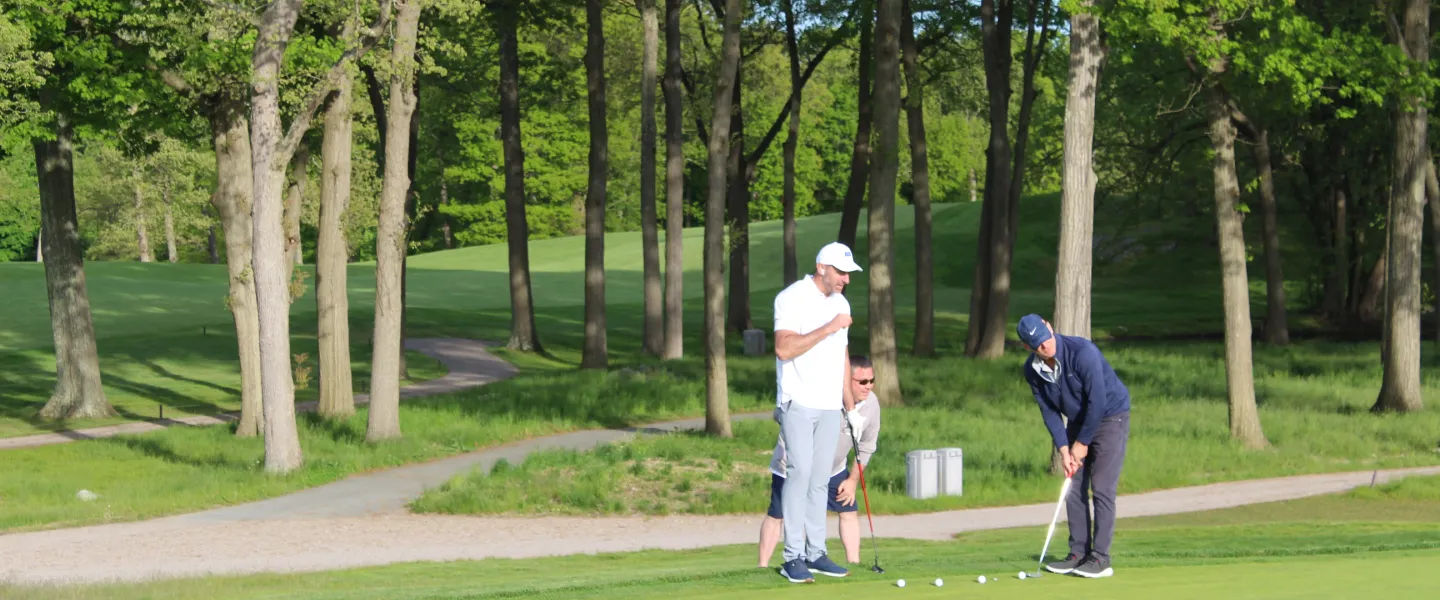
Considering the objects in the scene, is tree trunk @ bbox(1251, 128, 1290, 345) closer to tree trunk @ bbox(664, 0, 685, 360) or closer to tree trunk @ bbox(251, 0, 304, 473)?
tree trunk @ bbox(664, 0, 685, 360)

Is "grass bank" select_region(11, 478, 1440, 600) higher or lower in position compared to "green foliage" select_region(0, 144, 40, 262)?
lower

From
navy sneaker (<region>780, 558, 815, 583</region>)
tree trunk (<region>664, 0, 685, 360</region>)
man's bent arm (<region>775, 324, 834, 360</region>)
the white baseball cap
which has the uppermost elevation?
tree trunk (<region>664, 0, 685, 360</region>)

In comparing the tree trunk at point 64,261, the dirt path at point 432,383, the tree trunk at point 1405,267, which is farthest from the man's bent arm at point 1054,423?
the tree trunk at point 64,261

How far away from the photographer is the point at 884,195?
2858 centimetres

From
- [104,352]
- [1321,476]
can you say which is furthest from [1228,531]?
[104,352]

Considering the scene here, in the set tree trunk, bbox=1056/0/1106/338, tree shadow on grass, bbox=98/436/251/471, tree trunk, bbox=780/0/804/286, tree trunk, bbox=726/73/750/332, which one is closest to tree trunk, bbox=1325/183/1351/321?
tree trunk, bbox=780/0/804/286

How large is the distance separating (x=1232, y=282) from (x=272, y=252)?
15.1 m

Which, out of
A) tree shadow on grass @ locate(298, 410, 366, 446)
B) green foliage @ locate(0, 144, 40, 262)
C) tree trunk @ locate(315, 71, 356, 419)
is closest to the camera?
tree shadow on grass @ locate(298, 410, 366, 446)

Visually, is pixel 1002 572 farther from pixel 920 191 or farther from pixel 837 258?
pixel 920 191

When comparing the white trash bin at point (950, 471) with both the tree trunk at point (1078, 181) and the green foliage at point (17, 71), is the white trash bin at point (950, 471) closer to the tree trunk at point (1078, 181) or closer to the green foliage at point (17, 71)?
the tree trunk at point (1078, 181)

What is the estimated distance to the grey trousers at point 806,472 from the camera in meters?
10.1

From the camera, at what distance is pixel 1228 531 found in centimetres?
1545

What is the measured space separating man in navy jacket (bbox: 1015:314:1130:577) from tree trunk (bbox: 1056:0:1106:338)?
10.7 m

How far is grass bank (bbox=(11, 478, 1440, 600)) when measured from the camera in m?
9.11
